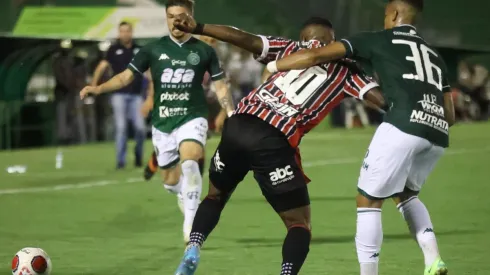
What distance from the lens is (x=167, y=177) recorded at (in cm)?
1175

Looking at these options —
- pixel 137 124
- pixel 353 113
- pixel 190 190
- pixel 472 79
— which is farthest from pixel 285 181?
pixel 472 79

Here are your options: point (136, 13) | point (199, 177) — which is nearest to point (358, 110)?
point (136, 13)

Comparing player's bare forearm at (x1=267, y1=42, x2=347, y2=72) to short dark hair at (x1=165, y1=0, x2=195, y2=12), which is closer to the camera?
player's bare forearm at (x1=267, y1=42, x2=347, y2=72)

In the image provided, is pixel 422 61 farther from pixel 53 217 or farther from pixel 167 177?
pixel 53 217

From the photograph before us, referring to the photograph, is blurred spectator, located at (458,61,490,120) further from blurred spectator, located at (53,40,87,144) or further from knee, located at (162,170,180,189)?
knee, located at (162,170,180,189)

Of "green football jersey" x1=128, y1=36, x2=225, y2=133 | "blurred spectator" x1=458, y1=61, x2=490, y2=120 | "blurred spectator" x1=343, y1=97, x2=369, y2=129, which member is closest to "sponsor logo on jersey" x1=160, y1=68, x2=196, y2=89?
"green football jersey" x1=128, y1=36, x2=225, y2=133

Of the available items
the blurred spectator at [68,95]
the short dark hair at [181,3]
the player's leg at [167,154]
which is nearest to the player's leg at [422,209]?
the short dark hair at [181,3]

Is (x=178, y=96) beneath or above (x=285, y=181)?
beneath

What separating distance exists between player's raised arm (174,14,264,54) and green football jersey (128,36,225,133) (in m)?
3.28

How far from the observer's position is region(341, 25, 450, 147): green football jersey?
7.53 m

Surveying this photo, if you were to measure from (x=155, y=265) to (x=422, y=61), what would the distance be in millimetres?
3210

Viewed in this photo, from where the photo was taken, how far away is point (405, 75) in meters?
7.53

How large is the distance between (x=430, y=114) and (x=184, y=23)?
174 centimetres

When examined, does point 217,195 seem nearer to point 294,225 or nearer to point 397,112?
point 294,225
